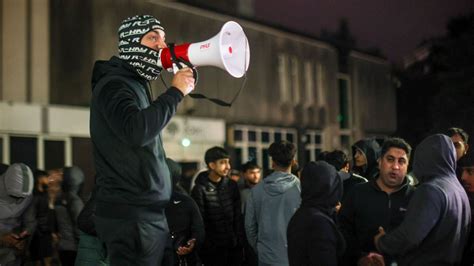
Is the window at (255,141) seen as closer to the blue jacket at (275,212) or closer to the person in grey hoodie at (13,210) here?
the person in grey hoodie at (13,210)

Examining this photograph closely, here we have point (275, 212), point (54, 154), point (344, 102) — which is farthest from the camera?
point (344, 102)

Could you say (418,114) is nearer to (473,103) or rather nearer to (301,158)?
(301,158)

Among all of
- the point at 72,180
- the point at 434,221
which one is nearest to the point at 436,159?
the point at 434,221

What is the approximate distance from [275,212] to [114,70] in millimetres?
3112

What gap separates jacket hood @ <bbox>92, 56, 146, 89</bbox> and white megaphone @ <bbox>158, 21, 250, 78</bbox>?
0.49 feet

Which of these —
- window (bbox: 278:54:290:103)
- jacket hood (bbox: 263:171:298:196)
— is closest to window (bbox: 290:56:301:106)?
window (bbox: 278:54:290:103)

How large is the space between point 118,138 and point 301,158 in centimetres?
2359

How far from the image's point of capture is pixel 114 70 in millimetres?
3254

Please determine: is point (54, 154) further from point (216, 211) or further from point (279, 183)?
point (279, 183)

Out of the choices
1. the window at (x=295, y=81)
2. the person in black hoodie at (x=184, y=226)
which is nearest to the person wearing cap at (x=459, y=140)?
the person in black hoodie at (x=184, y=226)

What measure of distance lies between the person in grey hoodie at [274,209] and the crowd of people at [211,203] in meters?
0.01

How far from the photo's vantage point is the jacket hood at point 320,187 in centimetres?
442

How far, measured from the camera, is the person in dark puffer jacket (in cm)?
795

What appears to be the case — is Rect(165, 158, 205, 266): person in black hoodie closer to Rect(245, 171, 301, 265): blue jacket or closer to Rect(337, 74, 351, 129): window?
Rect(245, 171, 301, 265): blue jacket
